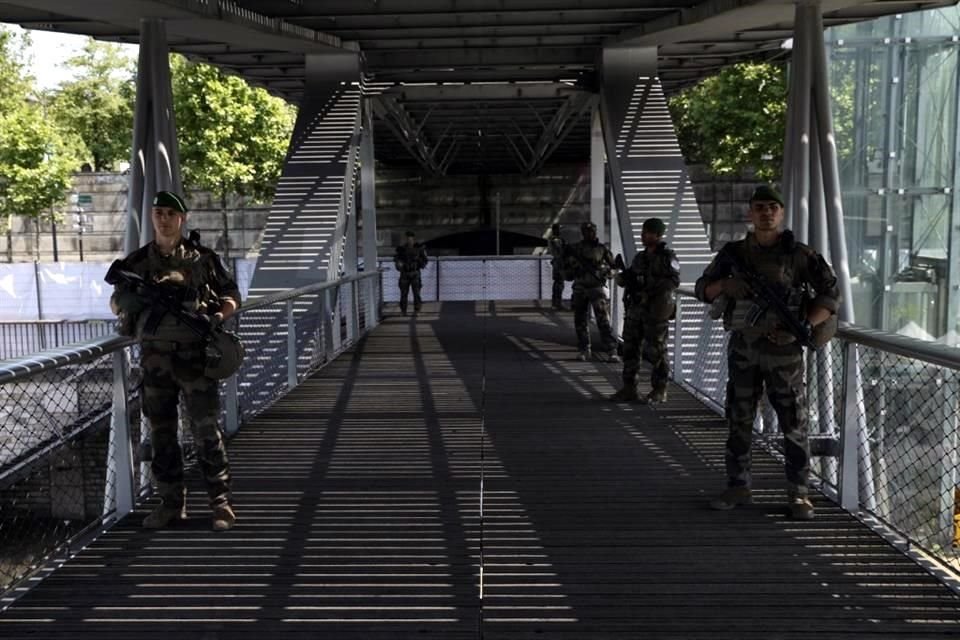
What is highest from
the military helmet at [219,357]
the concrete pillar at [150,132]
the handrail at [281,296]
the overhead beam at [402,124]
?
the overhead beam at [402,124]

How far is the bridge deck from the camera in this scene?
363cm

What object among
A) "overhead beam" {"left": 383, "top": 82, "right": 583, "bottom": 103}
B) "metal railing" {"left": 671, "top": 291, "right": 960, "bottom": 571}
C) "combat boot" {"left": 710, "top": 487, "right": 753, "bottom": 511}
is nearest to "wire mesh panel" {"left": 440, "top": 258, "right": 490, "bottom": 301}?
"overhead beam" {"left": 383, "top": 82, "right": 583, "bottom": 103}

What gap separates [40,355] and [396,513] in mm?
2013

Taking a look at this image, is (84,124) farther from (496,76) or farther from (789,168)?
(789,168)

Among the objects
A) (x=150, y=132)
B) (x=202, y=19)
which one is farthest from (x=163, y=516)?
(x=202, y=19)

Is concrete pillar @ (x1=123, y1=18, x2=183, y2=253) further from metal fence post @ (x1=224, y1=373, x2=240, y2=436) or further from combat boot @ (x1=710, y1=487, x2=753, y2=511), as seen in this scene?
combat boot @ (x1=710, y1=487, x2=753, y2=511)

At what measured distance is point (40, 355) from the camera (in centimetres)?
385

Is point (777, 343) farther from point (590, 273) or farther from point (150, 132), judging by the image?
point (150, 132)

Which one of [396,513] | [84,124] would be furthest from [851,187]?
[84,124]

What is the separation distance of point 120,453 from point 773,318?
11.3ft

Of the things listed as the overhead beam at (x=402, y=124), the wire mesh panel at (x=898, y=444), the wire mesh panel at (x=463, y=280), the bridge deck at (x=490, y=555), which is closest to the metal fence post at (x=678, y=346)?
the wire mesh panel at (x=898, y=444)

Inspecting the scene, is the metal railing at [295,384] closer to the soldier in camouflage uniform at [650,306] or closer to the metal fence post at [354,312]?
the metal fence post at [354,312]

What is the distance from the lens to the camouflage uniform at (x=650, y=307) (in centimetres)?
767

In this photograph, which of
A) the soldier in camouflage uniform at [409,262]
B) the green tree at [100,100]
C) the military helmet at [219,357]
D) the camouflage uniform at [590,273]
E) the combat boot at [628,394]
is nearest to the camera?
the military helmet at [219,357]
